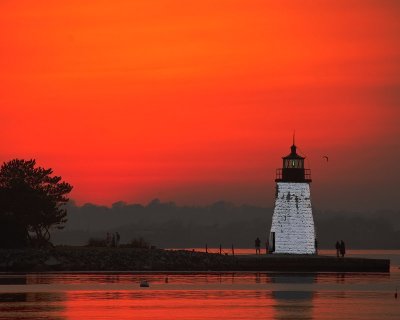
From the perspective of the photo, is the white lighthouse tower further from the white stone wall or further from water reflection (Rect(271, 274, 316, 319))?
water reflection (Rect(271, 274, 316, 319))

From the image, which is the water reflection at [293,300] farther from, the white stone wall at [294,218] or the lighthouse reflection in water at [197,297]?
the white stone wall at [294,218]

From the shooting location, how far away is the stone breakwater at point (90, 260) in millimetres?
100250

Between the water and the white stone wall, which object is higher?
the white stone wall

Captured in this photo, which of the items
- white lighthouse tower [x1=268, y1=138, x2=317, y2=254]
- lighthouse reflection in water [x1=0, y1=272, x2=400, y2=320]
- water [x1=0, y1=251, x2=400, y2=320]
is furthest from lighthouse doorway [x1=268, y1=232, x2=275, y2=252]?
lighthouse reflection in water [x1=0, y1=272, x2=400, y2=320]

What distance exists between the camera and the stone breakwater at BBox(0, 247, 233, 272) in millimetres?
100250

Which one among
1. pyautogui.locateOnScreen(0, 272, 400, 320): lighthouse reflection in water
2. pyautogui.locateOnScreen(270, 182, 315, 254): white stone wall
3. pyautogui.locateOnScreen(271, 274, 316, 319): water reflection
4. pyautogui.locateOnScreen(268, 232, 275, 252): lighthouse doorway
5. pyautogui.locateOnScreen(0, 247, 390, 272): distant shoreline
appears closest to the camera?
pyautogui.locateOnScreen(0, 272, 400, 320): lighthouse reflection in water

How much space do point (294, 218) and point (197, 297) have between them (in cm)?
3434

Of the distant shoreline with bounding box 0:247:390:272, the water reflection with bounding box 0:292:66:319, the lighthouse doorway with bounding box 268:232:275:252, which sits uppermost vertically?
the lighthouse doorway with bounding box 268:232:275:252

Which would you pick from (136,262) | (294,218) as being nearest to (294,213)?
(294,218)

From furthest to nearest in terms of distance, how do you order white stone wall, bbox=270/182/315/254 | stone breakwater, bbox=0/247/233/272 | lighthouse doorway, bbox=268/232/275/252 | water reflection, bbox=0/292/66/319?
lighthouse doorway, bbox=268/232/275/252
white stone wall, bbox=270/182/315/254
stone breakwater, bbox=0/247/233/272
water reflection, bbox=0/292/66/319

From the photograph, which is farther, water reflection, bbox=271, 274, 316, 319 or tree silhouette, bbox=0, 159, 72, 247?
tree silhouette, bbox=0, 159, 72, 247

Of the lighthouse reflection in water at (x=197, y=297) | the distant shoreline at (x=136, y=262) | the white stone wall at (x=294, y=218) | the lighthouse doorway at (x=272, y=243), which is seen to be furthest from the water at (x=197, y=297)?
the lighthouse doorway at (x=272, y=243)

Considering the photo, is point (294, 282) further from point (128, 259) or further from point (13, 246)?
point (13, 246)

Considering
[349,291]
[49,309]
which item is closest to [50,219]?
[349,291]
